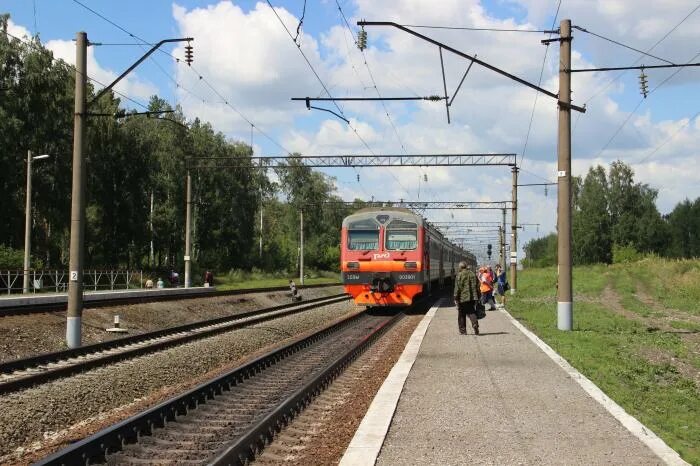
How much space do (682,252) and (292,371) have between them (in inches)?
4790

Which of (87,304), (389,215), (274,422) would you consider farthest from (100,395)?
(389,215)

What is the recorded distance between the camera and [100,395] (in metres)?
10.6

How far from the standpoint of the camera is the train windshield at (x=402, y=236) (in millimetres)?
25516

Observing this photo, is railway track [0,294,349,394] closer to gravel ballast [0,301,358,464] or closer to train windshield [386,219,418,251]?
gravel ballast [0,301,358,464]

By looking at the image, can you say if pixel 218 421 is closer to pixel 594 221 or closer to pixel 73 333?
pixel 73 333

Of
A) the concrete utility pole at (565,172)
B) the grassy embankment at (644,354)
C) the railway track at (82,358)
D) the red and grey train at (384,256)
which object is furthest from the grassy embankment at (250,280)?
the concrete utility pole at (565,172)

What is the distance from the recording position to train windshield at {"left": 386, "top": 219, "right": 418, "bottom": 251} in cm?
2552

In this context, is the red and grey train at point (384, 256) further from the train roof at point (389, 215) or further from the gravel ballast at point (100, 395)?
the gravel ballast at point (100, 395)

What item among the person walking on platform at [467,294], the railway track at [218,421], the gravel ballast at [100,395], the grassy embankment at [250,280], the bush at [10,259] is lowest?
the gravel ballast at [100,395]

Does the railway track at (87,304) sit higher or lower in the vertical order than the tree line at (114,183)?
lower

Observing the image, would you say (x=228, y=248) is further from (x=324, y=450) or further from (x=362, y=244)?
(x=324, y=450)

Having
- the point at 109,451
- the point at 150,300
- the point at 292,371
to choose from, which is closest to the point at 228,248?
the point at 150,300

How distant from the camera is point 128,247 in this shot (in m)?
55.8

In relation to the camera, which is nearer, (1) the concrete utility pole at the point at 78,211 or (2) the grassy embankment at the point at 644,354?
(2) the grassy embankment at the point at 644,354
